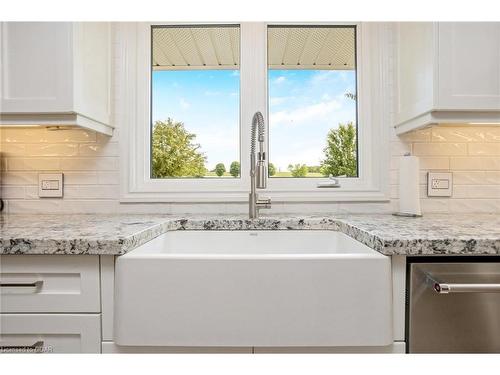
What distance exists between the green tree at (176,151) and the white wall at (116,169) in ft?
0.64

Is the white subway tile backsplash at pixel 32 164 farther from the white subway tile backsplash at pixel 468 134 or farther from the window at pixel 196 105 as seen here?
the white subway tile backsplash at pixel 468 134

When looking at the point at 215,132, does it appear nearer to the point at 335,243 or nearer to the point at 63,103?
the point at 63,103

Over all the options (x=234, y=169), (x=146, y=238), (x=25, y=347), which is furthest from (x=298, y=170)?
(x=25, y=347)

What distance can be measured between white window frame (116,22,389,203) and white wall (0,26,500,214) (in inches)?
1.9

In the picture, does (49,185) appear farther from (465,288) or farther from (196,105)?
(465,288)

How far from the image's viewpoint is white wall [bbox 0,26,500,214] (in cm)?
165

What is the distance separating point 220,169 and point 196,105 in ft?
1.21

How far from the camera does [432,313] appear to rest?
34.8 inches

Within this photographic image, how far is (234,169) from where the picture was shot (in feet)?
5.77

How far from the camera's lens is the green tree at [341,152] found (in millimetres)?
1755

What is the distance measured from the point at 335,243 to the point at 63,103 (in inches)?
47.7

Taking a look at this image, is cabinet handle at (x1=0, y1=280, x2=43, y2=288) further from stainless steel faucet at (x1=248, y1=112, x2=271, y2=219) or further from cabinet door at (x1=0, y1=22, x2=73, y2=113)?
stainless steel faucet at (x1=248, y1=112, x2=271, y2=219)

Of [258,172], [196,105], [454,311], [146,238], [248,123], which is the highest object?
[196,105]
